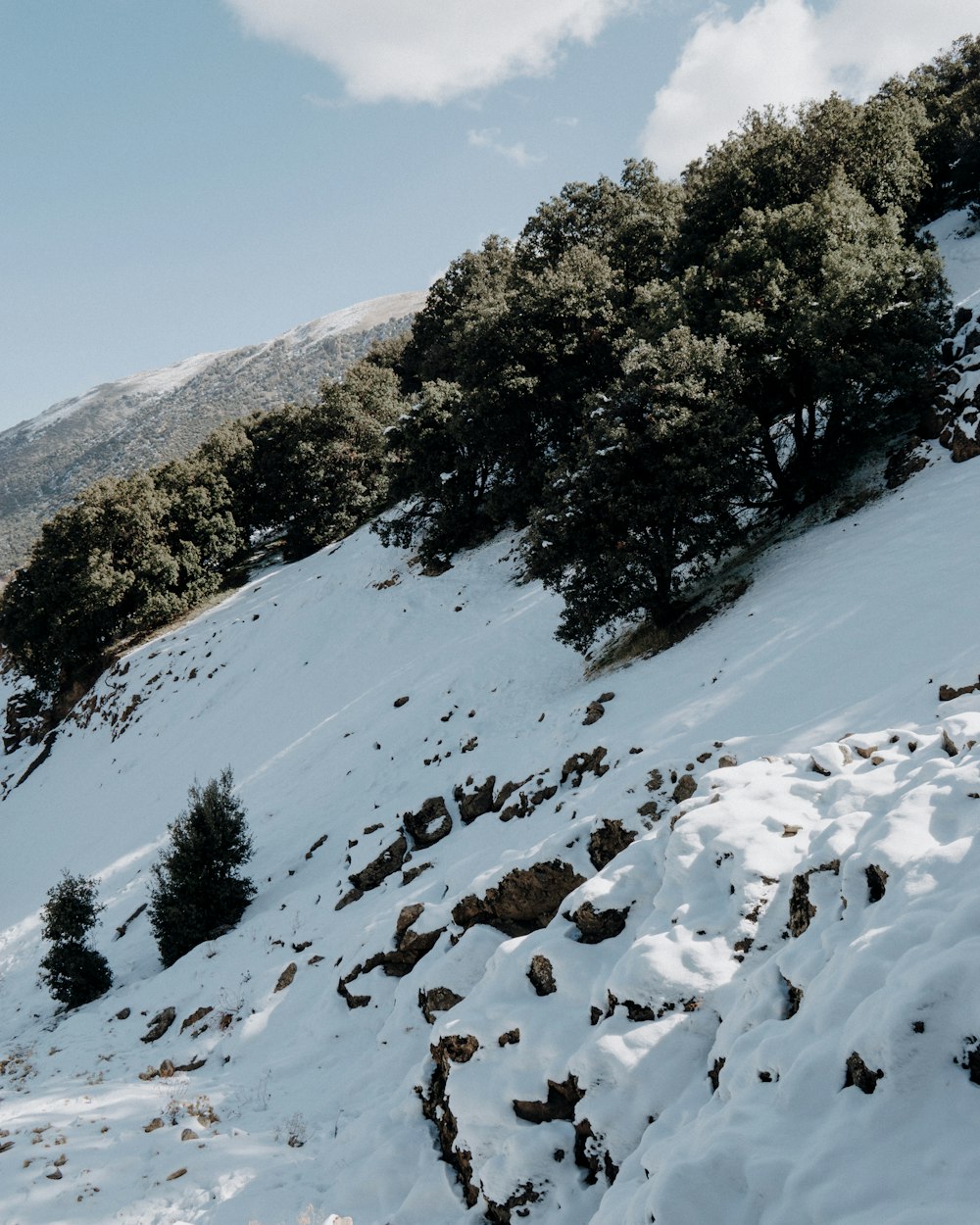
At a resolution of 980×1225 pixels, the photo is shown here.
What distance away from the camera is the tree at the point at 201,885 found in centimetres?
1438

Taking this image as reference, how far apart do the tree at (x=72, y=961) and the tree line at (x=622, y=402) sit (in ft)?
41.4

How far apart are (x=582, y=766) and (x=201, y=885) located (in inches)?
356

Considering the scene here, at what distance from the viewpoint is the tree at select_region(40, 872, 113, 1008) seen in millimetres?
13930

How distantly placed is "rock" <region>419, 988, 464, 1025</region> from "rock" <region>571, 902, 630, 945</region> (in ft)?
7.33

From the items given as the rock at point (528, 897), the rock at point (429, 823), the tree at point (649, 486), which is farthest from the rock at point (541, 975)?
the tree at point (649, 486)

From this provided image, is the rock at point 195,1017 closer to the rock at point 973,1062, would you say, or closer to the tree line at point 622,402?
the tree line at point 622,402

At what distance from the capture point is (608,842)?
8758 millimetres

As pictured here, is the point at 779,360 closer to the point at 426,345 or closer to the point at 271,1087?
the point at 271,1087

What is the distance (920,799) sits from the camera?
5.73 m

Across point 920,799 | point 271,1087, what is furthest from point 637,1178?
point 271,1087

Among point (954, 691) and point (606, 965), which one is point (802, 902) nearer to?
point (606, 965)

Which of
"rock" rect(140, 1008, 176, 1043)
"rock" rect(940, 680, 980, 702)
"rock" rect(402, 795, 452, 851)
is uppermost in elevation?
"rock" rect(940, 680, 980, 702)

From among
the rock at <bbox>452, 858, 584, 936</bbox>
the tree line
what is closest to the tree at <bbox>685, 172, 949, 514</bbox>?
the tree line

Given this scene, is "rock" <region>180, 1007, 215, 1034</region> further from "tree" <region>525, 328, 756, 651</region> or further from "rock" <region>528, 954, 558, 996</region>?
"tree" <region>525, 328, 756, 651</region>
